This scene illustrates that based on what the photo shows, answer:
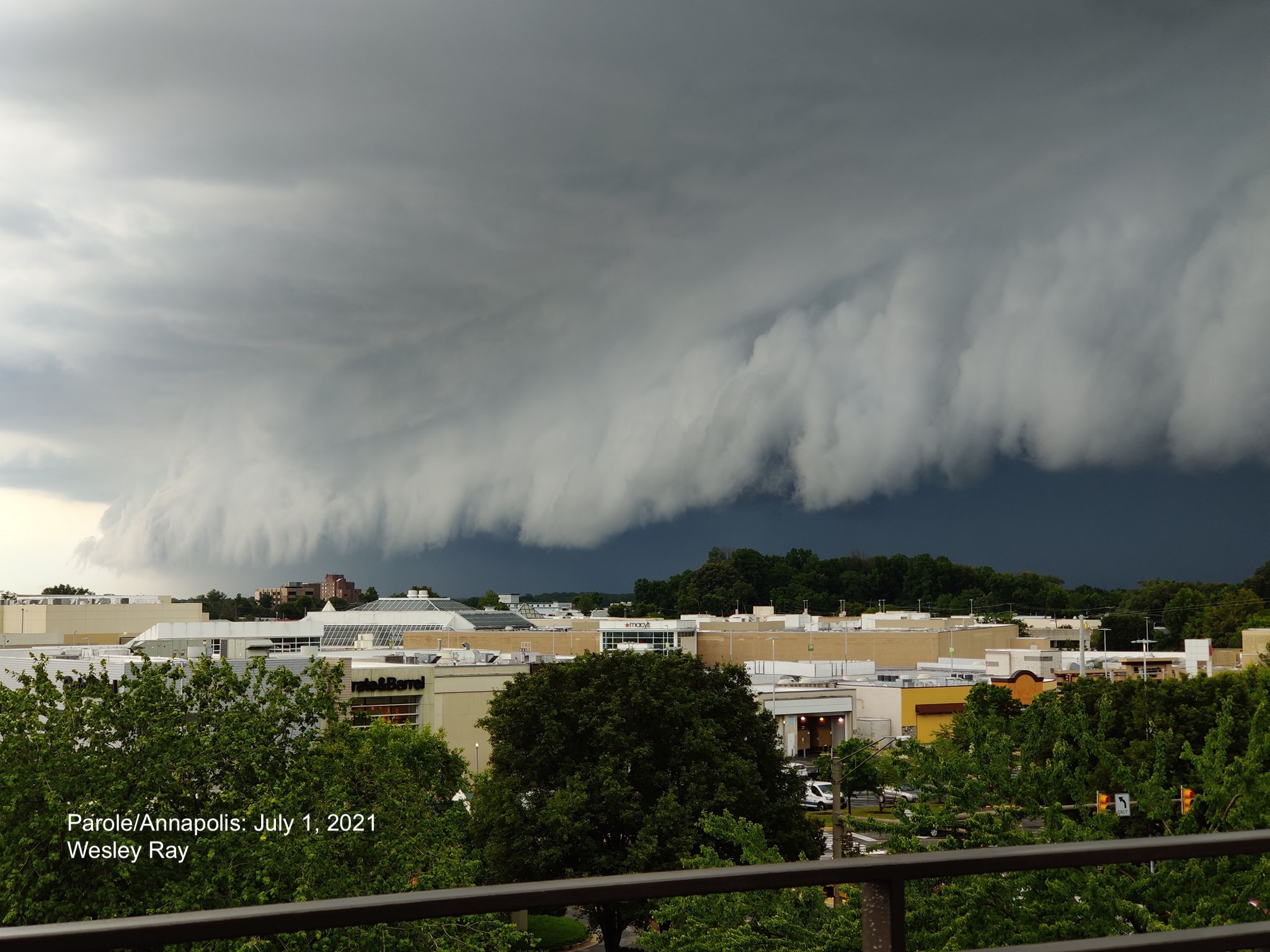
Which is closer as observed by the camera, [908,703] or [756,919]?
[756,919]

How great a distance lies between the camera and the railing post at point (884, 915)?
6.28 feet

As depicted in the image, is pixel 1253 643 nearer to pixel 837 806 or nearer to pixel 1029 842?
pixel 837 806

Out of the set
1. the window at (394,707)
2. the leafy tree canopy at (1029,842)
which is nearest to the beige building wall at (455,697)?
the window at (394,707)

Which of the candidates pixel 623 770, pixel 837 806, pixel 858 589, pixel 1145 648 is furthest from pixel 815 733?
pixel 858 589

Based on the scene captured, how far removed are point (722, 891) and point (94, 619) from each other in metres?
91.5

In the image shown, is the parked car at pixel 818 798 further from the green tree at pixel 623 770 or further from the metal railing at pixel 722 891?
the metal railing at pixel 722 891

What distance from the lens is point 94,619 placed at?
81.1 m

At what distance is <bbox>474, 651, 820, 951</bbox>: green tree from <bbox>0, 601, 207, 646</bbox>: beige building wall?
2513 inches

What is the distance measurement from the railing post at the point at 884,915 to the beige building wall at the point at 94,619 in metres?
84.0

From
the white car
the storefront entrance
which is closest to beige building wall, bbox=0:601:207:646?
the storefront entrance

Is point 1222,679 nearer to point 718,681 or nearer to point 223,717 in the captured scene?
point 718,681

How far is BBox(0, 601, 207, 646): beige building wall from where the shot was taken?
79062 millimetres

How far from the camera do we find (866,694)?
50000 mm

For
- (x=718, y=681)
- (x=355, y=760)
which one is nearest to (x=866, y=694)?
(x=718, y=681)
